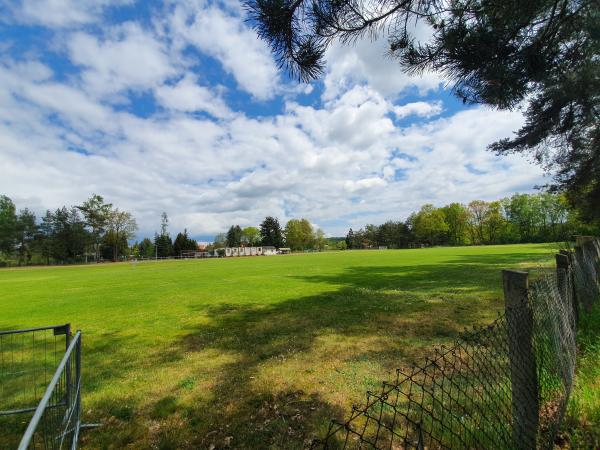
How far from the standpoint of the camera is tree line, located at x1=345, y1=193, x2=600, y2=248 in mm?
95188

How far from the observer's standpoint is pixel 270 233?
418 ft

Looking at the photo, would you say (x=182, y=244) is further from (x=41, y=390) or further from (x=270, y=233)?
(x=41, y=390)

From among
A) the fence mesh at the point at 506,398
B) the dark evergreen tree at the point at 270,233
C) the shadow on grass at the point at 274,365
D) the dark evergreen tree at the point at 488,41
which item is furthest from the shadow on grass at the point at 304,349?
the dark evergreen tree at the point at 270,233

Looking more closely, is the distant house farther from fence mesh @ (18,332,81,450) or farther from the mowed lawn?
fence mesh @ (18,332,81,450)

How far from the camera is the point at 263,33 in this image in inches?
147

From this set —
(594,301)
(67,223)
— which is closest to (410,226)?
(67,223)

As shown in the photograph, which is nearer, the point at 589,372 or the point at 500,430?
the point at 500,430

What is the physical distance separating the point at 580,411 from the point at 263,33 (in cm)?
525

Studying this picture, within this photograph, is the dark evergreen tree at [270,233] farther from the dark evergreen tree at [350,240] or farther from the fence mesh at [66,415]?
the fence mesh at [66,415]

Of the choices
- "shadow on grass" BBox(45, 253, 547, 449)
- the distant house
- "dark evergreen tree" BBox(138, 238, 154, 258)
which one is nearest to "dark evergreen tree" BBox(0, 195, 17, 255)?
"dark evergreen tree" BBox(138, 238, 154, 258)

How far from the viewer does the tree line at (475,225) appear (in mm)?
95188

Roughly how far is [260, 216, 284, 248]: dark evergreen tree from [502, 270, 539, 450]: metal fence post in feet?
410

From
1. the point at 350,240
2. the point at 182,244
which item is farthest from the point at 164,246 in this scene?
the point at 350,240

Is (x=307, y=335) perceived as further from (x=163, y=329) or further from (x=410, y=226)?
(x=410, y=226)
